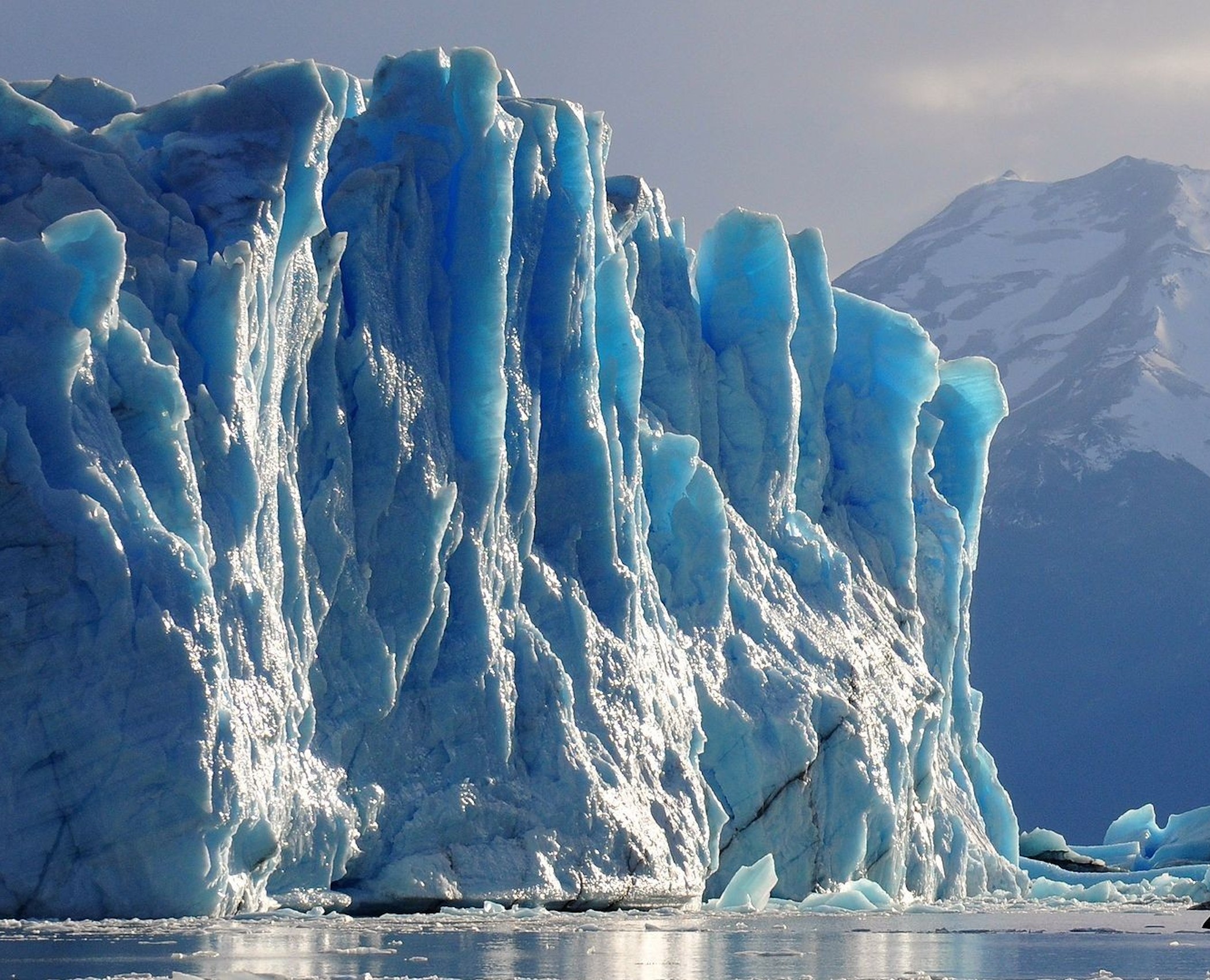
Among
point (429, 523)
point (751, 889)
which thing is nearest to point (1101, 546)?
point (751, 889)

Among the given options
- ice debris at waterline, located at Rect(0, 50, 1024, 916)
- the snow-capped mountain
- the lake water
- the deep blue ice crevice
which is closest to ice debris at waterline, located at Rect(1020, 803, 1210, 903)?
ice debris at waterline, located at Rect(0, 50, 1024, 916)

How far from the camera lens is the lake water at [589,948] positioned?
40.3 feet

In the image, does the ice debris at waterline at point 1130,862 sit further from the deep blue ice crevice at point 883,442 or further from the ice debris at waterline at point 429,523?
the deep blue ice crevice at point 883,442

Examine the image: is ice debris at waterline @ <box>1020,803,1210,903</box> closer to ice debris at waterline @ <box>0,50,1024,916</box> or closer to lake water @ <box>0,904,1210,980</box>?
ice debris at waterline @ <box>0,50,1024,916</box>

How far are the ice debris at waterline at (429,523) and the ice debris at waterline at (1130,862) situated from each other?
9.64ft

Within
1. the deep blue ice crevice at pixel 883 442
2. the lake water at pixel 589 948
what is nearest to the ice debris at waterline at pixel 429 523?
the deep blue ice crevice at pixel 883 442

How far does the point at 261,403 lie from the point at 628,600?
5635 mm

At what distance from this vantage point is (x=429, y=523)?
19.7 metres

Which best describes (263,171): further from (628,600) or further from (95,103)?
(628,600)

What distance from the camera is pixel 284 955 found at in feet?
42.6

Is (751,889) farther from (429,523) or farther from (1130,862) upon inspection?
(1130,862)

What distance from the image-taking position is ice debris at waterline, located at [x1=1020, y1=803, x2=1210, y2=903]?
32219mm

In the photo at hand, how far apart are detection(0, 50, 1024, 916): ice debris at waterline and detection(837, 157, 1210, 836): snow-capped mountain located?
48.0 m

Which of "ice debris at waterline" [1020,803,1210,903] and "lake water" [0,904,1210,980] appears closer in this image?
"lake water" [0,904,1210,980]
